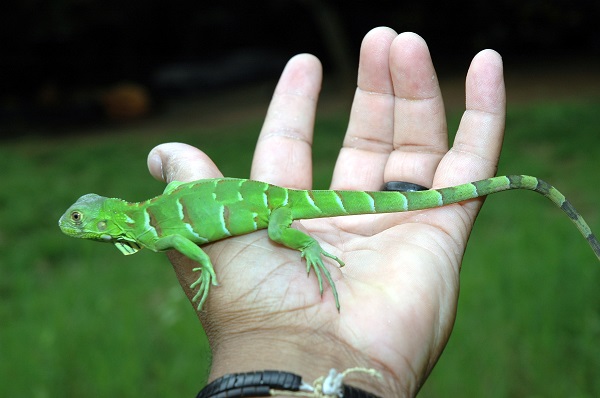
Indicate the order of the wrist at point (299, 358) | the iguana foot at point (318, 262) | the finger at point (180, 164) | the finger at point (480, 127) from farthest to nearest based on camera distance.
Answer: the finger at point (180, 164) → the finger at point (480, 127) → the iguana foot at point (318, 262) → the wrist at point (299, 358)

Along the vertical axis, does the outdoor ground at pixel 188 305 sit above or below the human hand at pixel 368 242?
below

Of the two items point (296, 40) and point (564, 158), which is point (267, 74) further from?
point (564, 158)

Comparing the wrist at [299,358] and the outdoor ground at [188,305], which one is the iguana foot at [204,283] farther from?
the outdoor ground at [188,305]

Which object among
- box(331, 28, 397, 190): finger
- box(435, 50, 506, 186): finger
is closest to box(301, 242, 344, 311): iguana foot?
box(435, 50, 506, 186): finger

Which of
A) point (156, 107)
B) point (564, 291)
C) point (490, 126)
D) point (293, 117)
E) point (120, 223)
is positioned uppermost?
point (490, 126)

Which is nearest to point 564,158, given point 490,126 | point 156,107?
point 490,126

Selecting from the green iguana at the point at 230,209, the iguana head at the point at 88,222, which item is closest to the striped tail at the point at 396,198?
the green iguana at the point at 230,209
